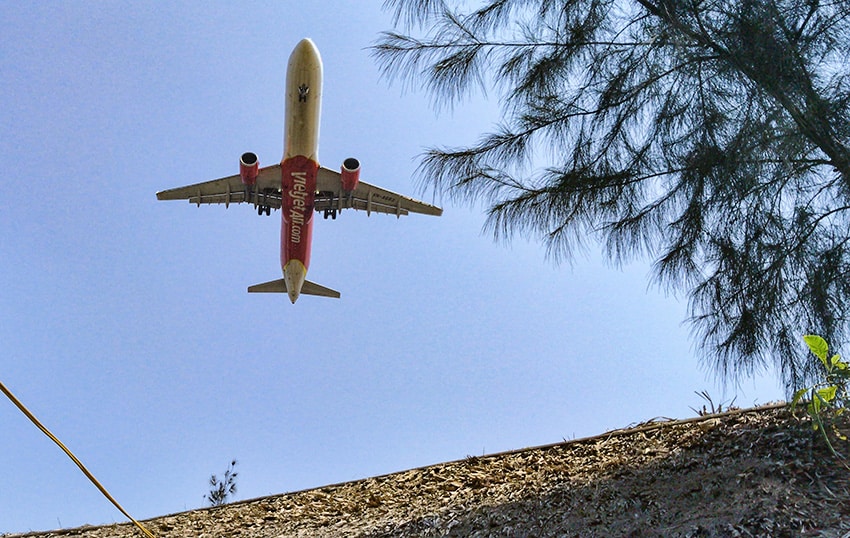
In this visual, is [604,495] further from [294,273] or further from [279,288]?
[279,288]

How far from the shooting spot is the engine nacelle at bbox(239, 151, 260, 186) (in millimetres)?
11516

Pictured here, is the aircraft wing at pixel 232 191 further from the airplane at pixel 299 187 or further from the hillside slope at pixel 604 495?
the hillside slope at pixel 604 495

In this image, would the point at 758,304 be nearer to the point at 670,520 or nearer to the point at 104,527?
the point at 670,520

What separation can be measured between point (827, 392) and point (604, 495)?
1.59 meters

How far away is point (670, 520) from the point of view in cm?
355

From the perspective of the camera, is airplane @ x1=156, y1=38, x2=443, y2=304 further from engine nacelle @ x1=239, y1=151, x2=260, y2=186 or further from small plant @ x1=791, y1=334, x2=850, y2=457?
small plant @ x1=791, y1=334, x2=850, y2=457

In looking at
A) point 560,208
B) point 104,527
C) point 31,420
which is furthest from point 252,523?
point 560,208

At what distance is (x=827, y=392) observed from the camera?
A: 110 inches

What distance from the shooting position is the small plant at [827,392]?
→ 274 centimetres

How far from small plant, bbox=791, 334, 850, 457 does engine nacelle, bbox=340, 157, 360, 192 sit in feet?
29.3

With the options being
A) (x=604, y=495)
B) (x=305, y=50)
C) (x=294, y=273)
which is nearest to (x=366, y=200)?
(x=294, y=273)

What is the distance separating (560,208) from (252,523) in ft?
10.8

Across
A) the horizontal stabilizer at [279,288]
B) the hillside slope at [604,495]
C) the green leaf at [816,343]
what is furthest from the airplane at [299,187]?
the green leaf at [816,343]

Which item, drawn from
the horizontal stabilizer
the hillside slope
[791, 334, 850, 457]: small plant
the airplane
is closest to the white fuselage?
the airplane
